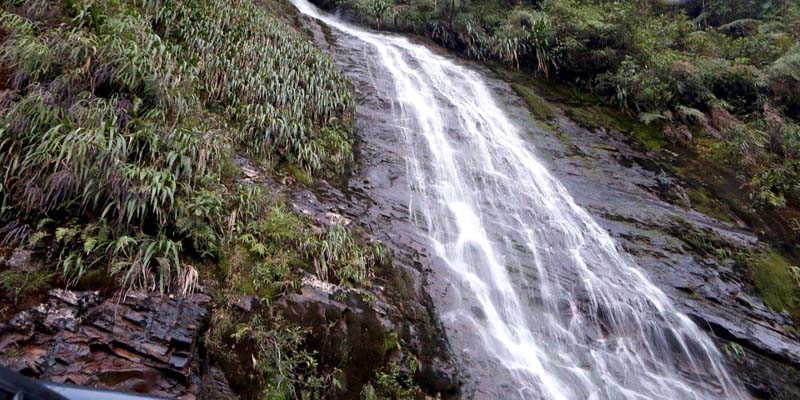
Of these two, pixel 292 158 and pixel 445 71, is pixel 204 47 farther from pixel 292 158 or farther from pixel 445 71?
pixel 445 71

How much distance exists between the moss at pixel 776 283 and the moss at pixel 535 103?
7.08 metres

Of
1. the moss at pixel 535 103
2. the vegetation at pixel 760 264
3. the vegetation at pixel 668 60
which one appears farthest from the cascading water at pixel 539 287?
the vegetation at pixel 668 60

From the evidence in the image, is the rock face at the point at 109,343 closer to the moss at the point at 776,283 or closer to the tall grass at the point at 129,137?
the tall grass at the point at 129,137

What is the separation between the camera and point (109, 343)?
4.13 m

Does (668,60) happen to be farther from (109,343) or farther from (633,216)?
(109,343)

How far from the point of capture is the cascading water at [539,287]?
22.8 ft

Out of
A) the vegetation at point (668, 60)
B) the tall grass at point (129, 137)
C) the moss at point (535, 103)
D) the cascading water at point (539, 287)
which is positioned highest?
the vegetation at point (668, 60)

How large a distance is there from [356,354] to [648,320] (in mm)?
5690

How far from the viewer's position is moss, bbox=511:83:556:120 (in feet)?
47.3

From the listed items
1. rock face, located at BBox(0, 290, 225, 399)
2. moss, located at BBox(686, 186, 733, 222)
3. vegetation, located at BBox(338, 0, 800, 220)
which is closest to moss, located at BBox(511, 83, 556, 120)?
vegetation, located at BBox(338, 0, 800, 220)

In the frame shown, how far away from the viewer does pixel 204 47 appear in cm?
965

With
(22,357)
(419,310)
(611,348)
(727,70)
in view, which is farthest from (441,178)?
(727,70)

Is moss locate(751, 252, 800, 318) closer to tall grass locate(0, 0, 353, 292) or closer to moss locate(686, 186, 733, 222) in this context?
moss locate(686, 186, 733, 222)

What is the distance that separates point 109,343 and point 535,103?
14084 millimetres
